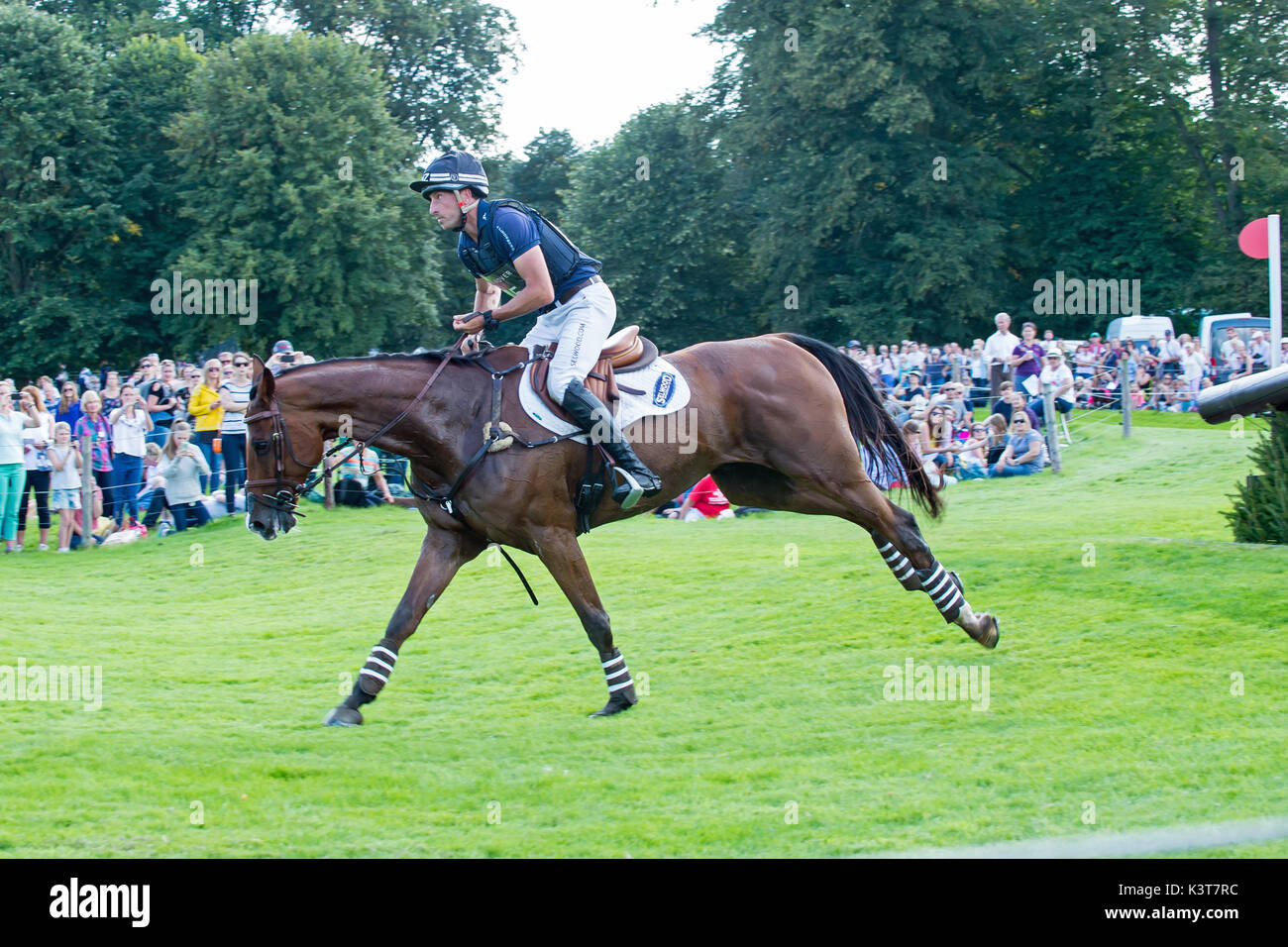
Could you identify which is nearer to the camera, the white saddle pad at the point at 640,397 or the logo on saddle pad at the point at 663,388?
the white saddle pad at the point at 640,397

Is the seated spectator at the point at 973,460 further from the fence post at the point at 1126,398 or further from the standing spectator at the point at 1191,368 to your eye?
the standing spectator at the point at 1191,368

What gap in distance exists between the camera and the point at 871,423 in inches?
382

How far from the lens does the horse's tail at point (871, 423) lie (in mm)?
9672

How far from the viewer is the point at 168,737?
7801mm

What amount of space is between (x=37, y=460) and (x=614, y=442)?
1256 centimetres

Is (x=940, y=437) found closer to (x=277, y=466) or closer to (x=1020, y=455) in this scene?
(x=1020, y=455)

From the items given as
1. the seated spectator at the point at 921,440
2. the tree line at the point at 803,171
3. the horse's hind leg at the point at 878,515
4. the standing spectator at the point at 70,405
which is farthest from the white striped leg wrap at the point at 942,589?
the tree line at the point at 803,171

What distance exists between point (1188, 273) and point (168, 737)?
1650 inches

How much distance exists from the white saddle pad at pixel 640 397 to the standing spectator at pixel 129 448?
1172cm

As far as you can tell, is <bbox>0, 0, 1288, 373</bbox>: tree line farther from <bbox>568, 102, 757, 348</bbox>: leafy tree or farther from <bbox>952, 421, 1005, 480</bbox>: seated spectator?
<bbox>952, 421, 1005, 480</bbox>: seated spectator

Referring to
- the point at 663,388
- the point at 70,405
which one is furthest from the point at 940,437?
the point at 70,405

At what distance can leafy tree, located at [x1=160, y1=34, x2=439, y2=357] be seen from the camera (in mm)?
40938

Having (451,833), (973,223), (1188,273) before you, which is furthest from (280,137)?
(451,833)

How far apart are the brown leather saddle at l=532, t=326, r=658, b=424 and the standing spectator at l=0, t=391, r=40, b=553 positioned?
37.9 ft
